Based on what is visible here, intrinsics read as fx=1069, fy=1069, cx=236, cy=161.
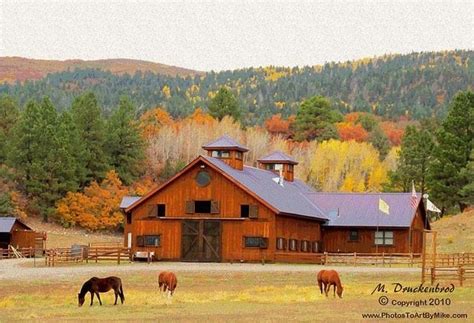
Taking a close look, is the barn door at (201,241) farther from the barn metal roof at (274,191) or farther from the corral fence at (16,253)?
the corral fence at (16,253)

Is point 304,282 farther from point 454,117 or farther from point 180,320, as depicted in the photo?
point 454,117

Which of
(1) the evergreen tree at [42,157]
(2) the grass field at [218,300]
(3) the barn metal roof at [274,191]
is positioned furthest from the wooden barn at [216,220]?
(1) the evergreen tree at [42,157]

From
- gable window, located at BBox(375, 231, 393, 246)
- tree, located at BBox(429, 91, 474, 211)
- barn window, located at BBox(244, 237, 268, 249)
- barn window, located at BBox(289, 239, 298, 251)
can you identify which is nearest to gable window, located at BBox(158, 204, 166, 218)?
barn window, located at BBox(244, 237, 268, 249)

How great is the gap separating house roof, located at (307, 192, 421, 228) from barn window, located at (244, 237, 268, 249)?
8.85 metres

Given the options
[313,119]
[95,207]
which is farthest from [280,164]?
[313,119]

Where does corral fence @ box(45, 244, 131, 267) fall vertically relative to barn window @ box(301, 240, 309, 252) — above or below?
below

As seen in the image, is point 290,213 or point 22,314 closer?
point 22,314

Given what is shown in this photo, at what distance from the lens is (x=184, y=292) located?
40.8 meters

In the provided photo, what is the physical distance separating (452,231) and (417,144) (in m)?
17.6

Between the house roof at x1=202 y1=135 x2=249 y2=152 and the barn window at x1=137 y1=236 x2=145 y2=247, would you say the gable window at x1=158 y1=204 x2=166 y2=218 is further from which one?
the house roof at x1=202 y1=135 x2=249 y2=152

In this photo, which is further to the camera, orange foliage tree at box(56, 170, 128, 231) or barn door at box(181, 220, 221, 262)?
orange foliage tree at box(56, 170, 128, 231)

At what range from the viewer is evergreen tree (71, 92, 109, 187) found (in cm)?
10819

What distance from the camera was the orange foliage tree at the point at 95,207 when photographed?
102062 mm

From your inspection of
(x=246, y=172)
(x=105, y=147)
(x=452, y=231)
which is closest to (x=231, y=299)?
(x=246, y=172)
